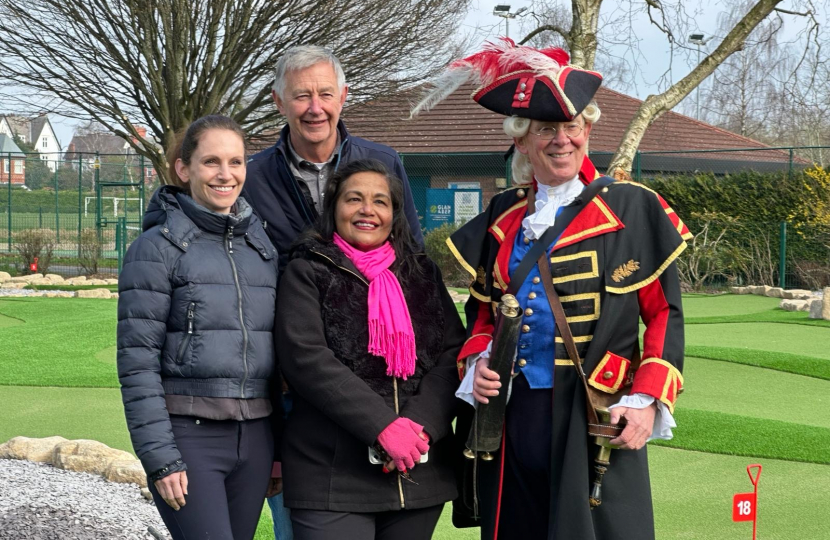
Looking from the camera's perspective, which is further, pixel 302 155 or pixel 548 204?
pixel 302 155

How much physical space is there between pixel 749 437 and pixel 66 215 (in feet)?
80.6

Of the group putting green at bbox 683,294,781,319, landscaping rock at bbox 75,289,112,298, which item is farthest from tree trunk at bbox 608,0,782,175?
landscaping rock at bbox 75,289,112,298

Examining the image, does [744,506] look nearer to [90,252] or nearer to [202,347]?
[202,347]

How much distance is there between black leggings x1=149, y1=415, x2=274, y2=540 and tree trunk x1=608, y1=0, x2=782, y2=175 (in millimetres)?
4305

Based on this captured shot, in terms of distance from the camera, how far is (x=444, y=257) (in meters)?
15.5

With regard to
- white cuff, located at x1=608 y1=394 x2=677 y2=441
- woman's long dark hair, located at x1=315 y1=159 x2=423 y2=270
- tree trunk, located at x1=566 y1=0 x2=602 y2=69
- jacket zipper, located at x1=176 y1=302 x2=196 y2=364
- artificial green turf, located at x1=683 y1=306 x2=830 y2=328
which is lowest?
artificial green turf, located at x1=683 y1=306 x2=830 y2=328

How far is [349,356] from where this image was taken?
2.62 m

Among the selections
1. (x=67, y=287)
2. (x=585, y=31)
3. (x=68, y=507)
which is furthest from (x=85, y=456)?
(x=67, y=287)

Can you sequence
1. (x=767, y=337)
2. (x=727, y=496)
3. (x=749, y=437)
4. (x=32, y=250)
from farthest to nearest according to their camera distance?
(x=32, y=250) < (x=767, y=337) < (x=749, y=437) < (x=727, y=496)

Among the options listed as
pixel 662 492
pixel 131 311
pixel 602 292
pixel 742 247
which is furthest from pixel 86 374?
pixel 742 247

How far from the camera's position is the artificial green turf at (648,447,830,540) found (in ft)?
13.0

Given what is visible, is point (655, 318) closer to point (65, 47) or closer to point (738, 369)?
point (738, 369)

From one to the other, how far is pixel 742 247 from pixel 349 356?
14.0 m

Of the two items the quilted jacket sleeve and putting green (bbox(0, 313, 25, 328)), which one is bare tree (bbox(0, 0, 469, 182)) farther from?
the quilted jacket sleeve
